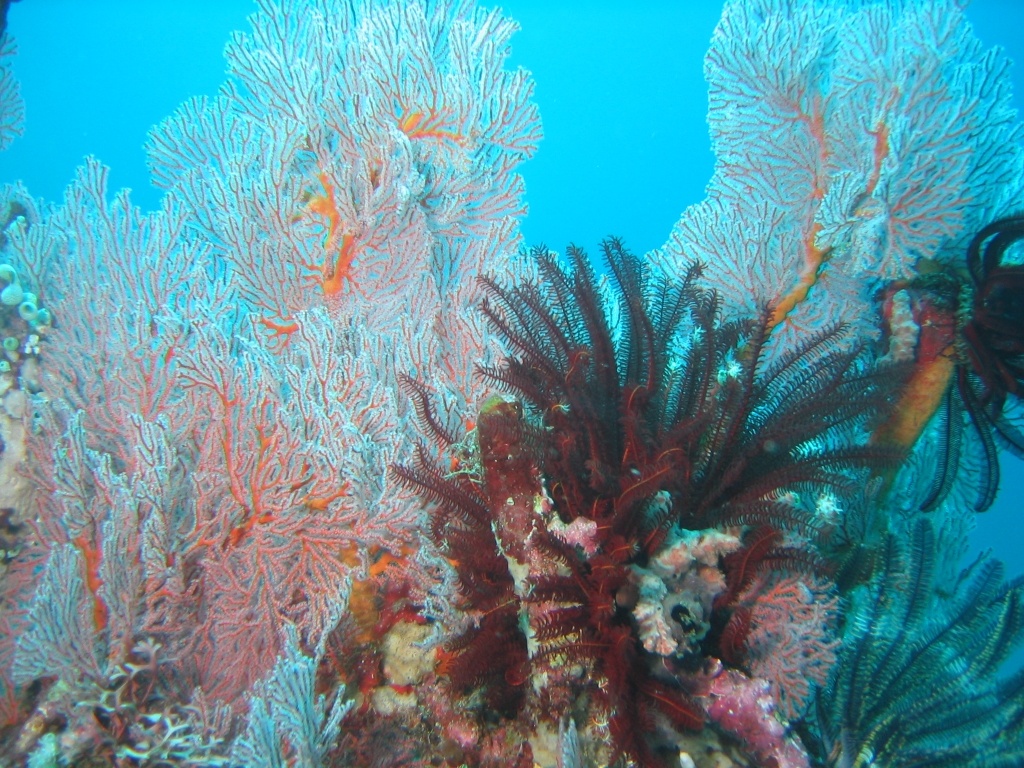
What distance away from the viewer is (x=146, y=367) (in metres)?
4.15

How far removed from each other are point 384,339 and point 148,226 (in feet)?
7.90

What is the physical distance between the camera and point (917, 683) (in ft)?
10.3

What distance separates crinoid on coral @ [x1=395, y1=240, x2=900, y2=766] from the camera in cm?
250

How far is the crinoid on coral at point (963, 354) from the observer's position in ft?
12.2

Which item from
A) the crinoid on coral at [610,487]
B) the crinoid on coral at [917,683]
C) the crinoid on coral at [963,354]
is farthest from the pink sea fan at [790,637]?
the crinoid on coral at [963,354]

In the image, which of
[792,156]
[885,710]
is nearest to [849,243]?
[792,156]

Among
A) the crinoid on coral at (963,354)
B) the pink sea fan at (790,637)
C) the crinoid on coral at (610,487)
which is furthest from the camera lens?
the crinoid on coral at (963,354)

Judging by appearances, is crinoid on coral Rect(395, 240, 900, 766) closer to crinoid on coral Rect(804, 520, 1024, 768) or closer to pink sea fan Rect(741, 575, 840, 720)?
pink sea fan Rect(741, 575, 840, 720)

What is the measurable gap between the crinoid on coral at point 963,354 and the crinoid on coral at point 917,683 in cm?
102

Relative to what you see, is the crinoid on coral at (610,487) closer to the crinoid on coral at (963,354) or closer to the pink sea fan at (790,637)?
the pink sea fan at (790,637)

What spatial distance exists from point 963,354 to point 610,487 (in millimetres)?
3168

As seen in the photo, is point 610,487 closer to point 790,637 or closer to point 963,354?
point 790,637

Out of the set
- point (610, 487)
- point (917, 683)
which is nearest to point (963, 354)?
point (917, 683)

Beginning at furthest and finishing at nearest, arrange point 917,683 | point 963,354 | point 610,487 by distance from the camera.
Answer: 1. point 963,354
2. point 917,683
3. point 610,487
